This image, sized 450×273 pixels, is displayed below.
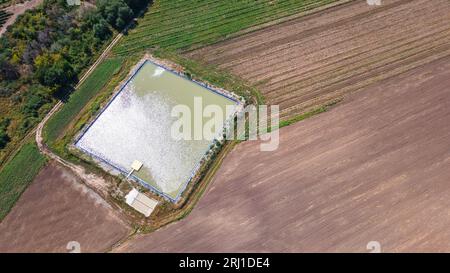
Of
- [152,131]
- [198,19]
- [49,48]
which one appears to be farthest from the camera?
[198,19]

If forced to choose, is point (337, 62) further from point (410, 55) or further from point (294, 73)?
point (410, 55)

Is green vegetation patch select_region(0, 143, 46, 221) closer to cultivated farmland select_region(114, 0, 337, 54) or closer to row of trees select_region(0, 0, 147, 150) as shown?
row of trees select_region(0, 0, 147, 150)

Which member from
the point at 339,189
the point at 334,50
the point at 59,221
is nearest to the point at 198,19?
the point at 334,50

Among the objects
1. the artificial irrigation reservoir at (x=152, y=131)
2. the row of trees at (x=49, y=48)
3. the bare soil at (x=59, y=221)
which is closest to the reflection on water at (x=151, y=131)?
the artificial irrigation reservoir at (x=152, y=131)

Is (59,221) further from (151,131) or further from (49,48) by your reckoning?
(49,48)

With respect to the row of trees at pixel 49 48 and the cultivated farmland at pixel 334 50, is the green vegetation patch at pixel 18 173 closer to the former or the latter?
the row of trees at pixel 49 48

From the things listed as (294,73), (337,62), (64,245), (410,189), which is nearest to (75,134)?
(64,245)
